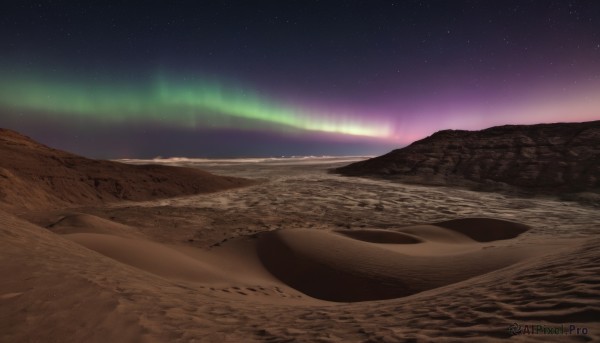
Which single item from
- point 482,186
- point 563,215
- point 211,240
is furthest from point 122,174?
point 482,186

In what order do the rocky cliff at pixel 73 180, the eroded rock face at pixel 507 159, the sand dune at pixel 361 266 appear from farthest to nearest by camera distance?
the eroded rock face at pixel 507 159, the rocky cliff at pixel 73 180, the sand dune at pixel 361 266

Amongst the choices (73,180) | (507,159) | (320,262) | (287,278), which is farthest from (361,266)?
(507,159)

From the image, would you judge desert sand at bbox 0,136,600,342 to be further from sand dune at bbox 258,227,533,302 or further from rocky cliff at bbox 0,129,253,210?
rocky cliff at bbox 0,129,253,210

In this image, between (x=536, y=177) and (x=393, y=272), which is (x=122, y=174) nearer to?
(x=393, y=272)

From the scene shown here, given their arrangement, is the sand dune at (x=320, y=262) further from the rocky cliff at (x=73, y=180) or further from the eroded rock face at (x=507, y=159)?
the eroded rock face at (x=507, y=159)

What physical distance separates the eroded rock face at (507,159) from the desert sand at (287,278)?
389 inches

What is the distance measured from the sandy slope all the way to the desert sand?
0.02 meters

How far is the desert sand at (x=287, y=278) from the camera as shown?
2.27 meters

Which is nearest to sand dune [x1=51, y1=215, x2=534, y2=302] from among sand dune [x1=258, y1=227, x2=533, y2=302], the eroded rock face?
sand dune [x1=258, y1=227, x2=533, y2=302]

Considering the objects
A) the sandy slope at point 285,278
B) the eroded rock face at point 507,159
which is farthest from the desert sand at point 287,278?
the eroded rock face at point 507,159

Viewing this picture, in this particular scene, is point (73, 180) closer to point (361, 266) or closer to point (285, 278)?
point (285, 278)

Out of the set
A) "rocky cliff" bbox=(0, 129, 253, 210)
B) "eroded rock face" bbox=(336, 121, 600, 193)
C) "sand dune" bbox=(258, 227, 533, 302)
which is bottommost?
"sand dune" bbox=(258, 227, 533, 302)

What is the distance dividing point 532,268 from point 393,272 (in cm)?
249

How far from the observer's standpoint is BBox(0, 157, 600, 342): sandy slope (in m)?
2.28
